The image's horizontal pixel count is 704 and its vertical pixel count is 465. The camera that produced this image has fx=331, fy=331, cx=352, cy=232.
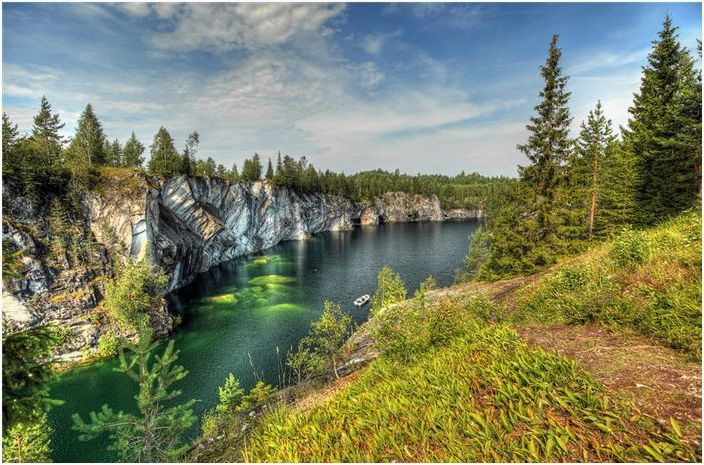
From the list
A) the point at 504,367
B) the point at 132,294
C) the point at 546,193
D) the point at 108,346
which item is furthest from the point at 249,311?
the point at 504,367

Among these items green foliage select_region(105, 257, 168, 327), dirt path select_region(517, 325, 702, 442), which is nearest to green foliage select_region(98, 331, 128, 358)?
green foliage select_region(105, 257, 168, 327)

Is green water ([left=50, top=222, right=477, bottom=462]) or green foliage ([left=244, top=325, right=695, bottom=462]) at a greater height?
green foliage ([left=244, top=325, right=695, bottom=462])

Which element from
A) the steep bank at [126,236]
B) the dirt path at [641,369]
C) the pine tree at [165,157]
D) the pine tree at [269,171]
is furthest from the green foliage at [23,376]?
the pine tree at [269,171]

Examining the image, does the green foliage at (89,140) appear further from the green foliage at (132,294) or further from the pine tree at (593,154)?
the pine tree at (593,154)

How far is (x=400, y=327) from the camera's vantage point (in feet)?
38.5

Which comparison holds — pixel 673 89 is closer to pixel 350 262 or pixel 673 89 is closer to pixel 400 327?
pixel 400 327

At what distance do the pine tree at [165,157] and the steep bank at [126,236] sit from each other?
2605 millimetres

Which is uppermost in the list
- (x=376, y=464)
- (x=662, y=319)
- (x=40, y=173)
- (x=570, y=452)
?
(x=40, y=173)

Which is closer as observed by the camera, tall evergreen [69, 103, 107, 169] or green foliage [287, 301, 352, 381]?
green foliage [287, 301, 352, 381]

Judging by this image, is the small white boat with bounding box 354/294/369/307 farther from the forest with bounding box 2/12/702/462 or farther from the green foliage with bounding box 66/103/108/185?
the green foliage with bounding box 66/103/108/185

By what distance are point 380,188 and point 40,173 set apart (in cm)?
15618

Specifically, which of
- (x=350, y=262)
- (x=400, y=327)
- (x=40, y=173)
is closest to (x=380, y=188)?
(x=350, y=262)

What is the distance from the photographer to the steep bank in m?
36.5

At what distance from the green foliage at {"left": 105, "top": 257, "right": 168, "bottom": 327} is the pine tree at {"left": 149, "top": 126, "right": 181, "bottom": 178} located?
96.5ft
